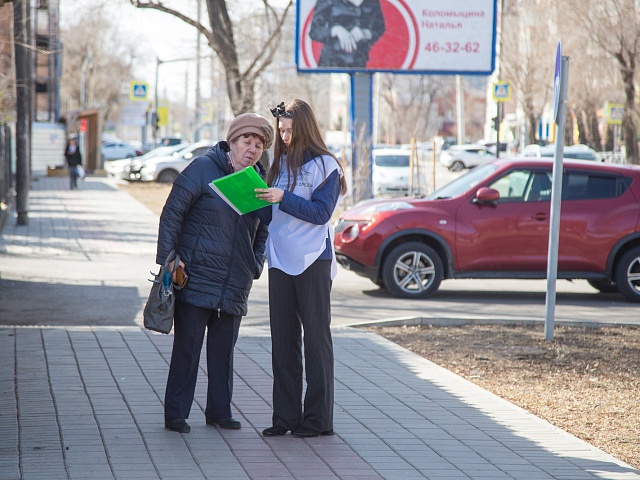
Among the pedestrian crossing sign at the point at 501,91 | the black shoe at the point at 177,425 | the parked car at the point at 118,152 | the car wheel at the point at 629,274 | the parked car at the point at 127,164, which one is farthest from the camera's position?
the parked car at the point at 118,152

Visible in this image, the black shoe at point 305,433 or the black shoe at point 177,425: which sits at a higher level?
the black shoe at point 177,425

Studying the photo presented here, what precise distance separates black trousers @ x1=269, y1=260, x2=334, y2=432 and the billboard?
1710 cm

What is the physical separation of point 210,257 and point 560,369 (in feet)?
12.0

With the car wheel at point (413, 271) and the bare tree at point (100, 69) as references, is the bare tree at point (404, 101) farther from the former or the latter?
the car wheel at point (413, 271)

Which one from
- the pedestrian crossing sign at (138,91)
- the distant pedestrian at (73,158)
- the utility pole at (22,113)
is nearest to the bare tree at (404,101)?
the pedestrian crossing sign at (138,91)

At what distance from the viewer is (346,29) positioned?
22.4 meters

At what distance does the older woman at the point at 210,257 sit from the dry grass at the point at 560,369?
2187 mm

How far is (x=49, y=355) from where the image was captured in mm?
7762

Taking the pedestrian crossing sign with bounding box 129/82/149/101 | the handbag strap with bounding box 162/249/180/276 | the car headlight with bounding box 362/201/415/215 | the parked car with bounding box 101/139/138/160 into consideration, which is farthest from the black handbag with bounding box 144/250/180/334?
the parked car with bounding box 101/139/138/160

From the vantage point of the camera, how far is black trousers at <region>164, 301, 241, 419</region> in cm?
573

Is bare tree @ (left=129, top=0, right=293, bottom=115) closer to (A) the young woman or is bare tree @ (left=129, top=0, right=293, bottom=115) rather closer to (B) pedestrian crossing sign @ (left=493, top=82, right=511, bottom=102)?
A: (B) pedestrian crossing sign @ (left=493, top=82, right=511, bottom=102)

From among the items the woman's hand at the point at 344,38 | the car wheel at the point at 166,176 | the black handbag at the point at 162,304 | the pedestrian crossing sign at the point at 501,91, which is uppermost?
the woman's hand at the point at 344,38

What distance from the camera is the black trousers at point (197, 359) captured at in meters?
5.73

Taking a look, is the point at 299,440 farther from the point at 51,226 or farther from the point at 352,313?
the point at 51,226
